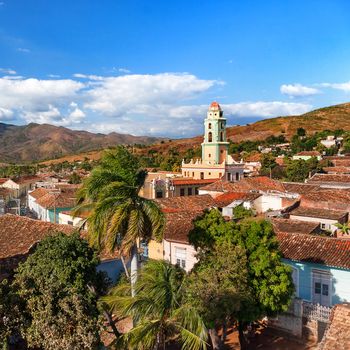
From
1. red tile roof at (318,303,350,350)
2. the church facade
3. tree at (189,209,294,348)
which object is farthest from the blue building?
the church facade

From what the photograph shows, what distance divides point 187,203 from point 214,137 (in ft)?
71.6

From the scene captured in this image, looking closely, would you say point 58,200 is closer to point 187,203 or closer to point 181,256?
point 187,203

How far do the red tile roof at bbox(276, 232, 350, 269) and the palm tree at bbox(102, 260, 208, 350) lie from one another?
7.30m

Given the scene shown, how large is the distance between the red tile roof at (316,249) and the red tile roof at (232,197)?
482 inches

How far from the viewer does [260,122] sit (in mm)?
160500

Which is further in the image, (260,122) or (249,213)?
(260,122)

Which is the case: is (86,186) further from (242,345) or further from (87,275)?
(242,345)

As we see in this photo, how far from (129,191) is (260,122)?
505ft

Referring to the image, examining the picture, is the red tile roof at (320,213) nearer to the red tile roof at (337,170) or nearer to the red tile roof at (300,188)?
the red tile roof at (300,188)

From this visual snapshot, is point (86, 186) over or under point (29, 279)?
over

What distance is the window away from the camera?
19.5 meters

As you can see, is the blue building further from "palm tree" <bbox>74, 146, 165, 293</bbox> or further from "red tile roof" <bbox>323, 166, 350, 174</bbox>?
"red tile roof" <bbox>323, 166, 350, 174</bbox>

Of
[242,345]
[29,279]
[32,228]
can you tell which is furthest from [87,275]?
[32,228]

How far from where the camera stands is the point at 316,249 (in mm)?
16953
